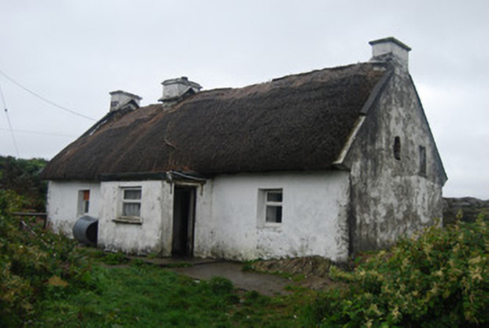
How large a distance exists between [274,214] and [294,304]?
485 centimetres

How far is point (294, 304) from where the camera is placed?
7.62 metres

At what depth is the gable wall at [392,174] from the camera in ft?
36.4

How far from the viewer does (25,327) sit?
4219 millimetres

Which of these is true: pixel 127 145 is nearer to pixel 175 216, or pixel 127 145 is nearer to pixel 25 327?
pixel 175 216

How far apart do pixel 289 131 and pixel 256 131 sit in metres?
1.21

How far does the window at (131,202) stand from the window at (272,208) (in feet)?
12.7

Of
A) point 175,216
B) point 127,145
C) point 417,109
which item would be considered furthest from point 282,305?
point 127,145

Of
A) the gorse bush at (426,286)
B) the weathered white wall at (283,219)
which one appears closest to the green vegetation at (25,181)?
the weathered white wall at (283,219)

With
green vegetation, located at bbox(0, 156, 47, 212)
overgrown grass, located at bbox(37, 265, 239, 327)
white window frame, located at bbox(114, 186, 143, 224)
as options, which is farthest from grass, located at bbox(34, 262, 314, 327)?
green vegetation, located at bbox(0, 156, 47, 212)

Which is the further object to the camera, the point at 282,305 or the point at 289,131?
the point at 289,131

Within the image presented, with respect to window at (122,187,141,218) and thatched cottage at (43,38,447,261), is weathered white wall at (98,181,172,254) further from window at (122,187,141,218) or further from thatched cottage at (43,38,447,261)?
window at (122,187,141,218)

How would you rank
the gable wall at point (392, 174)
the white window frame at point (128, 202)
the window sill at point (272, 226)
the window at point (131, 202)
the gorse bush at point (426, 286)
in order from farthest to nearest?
the window at point (131, 202), the white window frame at point (128, 202), the window sill at point (272, 226), the gable wall at point (392, 174), the gorse bush at point (426, 286)

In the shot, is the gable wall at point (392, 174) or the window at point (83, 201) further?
the window at point (83, 201)

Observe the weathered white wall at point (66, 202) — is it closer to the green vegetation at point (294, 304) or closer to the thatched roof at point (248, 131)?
the thatched roof at point (248, 131)
